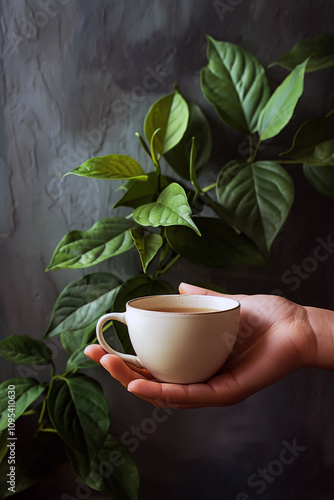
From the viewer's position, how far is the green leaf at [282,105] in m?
0.80

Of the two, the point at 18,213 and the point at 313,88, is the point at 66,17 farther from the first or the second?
the point at 313,88

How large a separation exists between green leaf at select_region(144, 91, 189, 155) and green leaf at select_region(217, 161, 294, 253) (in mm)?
155

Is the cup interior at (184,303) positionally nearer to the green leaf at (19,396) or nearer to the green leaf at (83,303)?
the green leaf at (83,303)

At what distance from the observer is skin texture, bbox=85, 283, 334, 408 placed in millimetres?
621

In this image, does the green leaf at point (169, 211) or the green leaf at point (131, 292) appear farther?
the green leaf at point (131, 292)

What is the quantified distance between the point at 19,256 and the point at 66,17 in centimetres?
62

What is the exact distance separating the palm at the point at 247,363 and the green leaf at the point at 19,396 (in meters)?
0.28

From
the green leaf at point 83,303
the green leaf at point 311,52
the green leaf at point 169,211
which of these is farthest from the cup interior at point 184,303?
the green leaf at point 311,52

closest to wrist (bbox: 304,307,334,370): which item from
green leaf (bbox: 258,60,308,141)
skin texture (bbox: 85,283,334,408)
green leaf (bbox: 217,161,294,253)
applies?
skin texture (bbox: 85,283,334,408)

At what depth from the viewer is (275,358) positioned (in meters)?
0.70

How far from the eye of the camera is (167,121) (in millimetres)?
937

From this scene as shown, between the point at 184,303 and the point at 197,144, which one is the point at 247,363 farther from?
the point at 197,144

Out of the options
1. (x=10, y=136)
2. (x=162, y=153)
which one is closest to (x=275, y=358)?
(x=162, y=153)

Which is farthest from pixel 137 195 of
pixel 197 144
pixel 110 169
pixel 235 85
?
pixel 235 85
